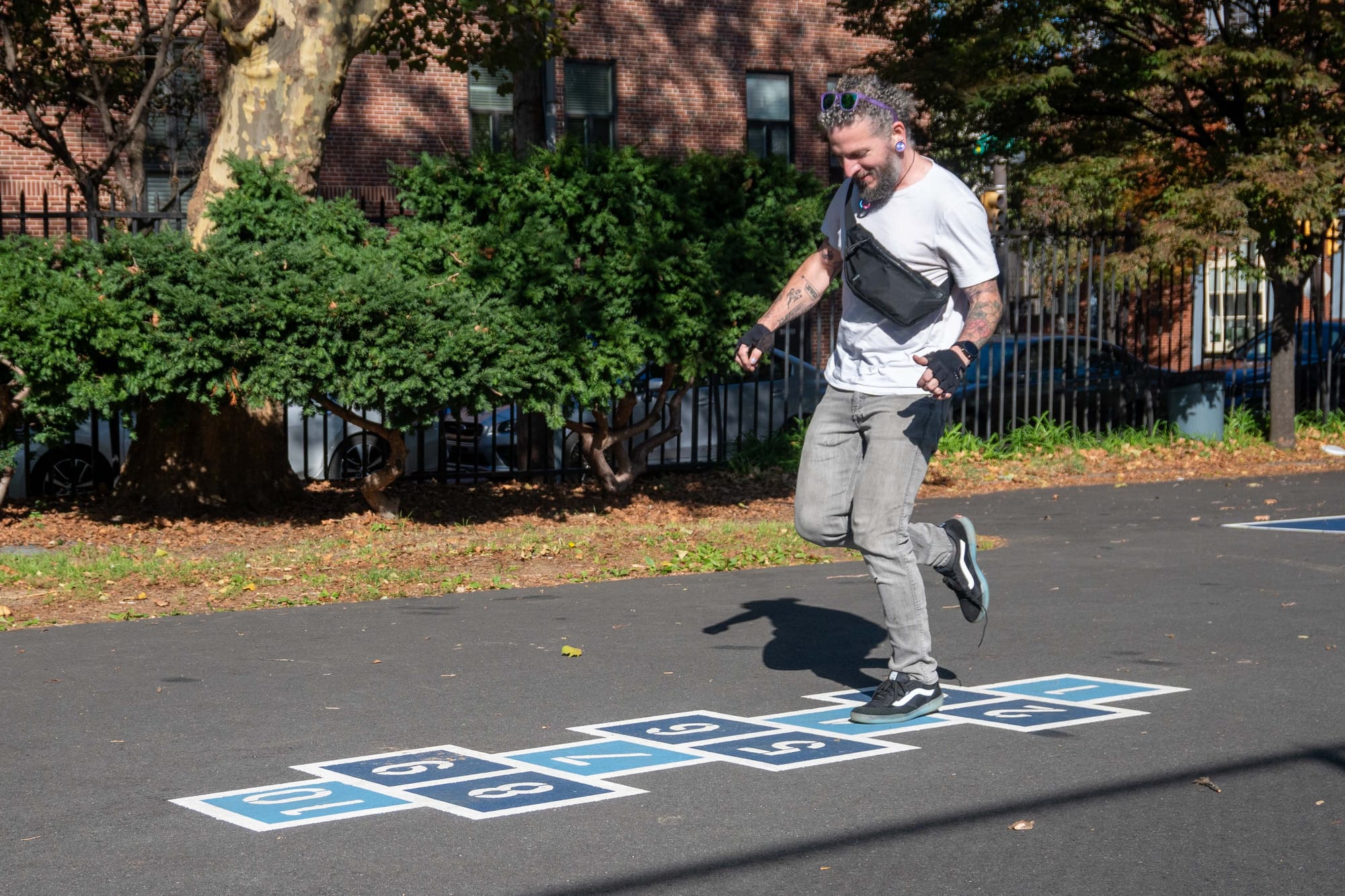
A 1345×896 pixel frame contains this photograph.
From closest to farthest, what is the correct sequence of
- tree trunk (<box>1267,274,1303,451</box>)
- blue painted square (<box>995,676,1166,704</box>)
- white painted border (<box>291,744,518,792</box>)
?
1. white painted border (<box>291,744,518,792</box>)
2. blue painted square (<box>995,676,1166,704</box>)
3. tree trunk (<box>1267,274,1303,451</box>)

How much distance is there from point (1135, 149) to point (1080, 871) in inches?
546

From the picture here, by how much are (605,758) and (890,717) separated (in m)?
1.08

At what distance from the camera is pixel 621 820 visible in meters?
4.53

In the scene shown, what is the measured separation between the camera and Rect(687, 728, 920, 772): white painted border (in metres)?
5.16

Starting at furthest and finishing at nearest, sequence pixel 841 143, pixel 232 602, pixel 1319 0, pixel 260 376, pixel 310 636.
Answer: pixel 1319 0 < pixel 260 376 < pixel 232 602 < pixel 310 636 < pixel 841 143


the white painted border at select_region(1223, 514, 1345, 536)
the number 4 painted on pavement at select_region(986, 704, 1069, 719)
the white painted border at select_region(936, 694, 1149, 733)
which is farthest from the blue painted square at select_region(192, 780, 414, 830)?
the white painted border at select_region(1223, 514, 1345, 536)

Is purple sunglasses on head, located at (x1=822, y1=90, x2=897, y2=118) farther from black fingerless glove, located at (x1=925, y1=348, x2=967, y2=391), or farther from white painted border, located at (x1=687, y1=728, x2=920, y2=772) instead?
white painted border, located at (x1=687, y1=728, x2=920, y2=772)

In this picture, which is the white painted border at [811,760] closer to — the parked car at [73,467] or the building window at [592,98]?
the parked car at [73,467]

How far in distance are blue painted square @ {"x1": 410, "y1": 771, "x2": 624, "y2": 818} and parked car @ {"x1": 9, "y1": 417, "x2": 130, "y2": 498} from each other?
9.26m

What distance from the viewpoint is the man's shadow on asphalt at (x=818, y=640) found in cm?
682

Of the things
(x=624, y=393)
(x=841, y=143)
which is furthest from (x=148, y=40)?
(x=841, y=143)

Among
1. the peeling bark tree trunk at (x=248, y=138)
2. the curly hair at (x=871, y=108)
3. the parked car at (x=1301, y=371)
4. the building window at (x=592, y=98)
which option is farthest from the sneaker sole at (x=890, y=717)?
the building window at (x=592, y=98)

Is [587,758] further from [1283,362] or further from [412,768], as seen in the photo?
[1283,362]

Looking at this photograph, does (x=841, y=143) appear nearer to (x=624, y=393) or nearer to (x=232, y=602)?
(x=232, y=602)
